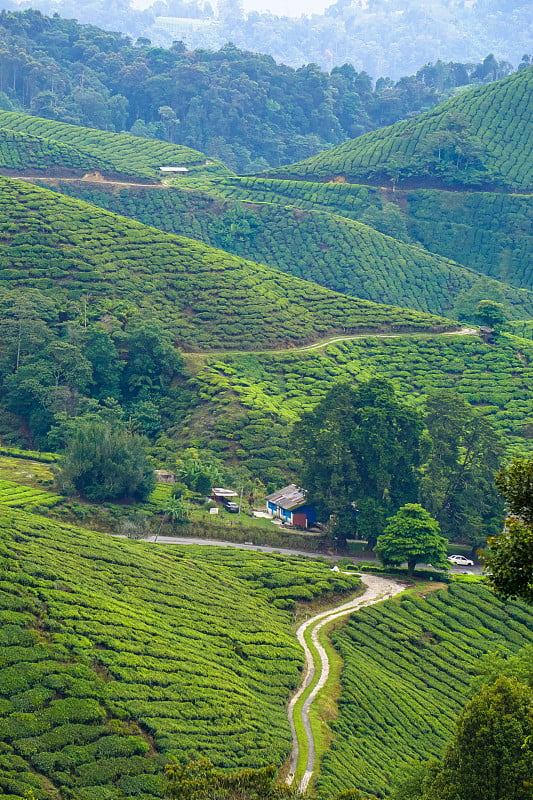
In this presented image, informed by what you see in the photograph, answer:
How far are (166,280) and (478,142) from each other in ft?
202

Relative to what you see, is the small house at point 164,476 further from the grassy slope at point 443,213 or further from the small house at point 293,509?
the grassy slope at point 443,213

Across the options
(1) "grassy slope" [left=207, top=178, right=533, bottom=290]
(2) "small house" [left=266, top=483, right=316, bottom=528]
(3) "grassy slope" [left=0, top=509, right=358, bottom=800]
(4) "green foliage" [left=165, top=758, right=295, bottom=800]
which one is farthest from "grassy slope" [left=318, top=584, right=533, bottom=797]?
(1) "grassy slope" [left=207, top=178, right=533, bottom=290]

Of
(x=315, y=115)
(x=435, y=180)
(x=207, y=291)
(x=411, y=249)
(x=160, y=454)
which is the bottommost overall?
(x=160, y=454)

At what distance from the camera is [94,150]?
465 ft

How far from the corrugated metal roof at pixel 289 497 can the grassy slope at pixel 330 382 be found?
7.65 feet

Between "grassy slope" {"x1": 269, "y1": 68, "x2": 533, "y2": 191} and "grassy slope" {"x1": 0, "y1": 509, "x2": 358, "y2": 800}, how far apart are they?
94780mm

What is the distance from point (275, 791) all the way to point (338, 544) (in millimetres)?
36028

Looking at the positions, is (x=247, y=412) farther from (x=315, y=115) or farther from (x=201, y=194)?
(x=315, y=115)

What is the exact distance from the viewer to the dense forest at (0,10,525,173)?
175 m

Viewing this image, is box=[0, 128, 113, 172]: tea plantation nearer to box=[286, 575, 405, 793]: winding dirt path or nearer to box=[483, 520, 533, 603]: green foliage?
box=[286, 575, 405, 793]: winding dirt path

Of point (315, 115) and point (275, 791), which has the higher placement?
point (315, 115)

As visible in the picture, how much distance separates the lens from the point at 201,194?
129 meters

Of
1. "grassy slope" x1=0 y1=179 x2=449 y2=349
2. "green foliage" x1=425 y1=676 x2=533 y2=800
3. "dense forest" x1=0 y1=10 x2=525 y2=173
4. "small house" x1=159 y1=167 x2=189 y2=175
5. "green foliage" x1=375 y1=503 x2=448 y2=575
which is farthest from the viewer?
"dense forest" x1=0 y1=10 x2=525 y2=173

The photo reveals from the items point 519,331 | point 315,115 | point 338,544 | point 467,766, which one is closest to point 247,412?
point 338,544
